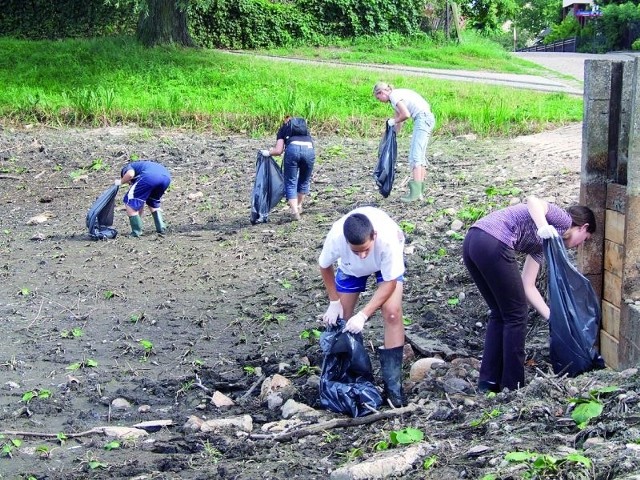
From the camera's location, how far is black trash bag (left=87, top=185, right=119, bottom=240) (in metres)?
10.9

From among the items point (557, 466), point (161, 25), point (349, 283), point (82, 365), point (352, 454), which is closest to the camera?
point (557, 466)

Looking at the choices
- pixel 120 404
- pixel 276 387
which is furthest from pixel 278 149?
pixel 120 404

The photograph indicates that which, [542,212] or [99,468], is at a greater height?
[542,212]

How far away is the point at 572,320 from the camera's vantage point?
607 cm

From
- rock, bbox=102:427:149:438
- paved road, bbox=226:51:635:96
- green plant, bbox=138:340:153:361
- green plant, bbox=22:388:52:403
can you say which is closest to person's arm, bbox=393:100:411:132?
green plant, bbox=138:340:153:361

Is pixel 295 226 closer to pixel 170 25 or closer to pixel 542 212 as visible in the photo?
pixel 542 212

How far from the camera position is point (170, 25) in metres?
A: 23.0

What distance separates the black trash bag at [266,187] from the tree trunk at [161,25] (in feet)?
40.8

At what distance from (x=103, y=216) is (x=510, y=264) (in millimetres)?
6171

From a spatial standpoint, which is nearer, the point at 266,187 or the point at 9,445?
the point at 9,445

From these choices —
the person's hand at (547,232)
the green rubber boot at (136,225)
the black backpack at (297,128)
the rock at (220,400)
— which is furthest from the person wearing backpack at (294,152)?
the person's hand at (547,232)

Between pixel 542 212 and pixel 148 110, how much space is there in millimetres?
11492

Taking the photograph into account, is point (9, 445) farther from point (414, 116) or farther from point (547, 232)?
point (414, 116)

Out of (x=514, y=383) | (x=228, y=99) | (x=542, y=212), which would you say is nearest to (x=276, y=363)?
(x=514, y=383)
